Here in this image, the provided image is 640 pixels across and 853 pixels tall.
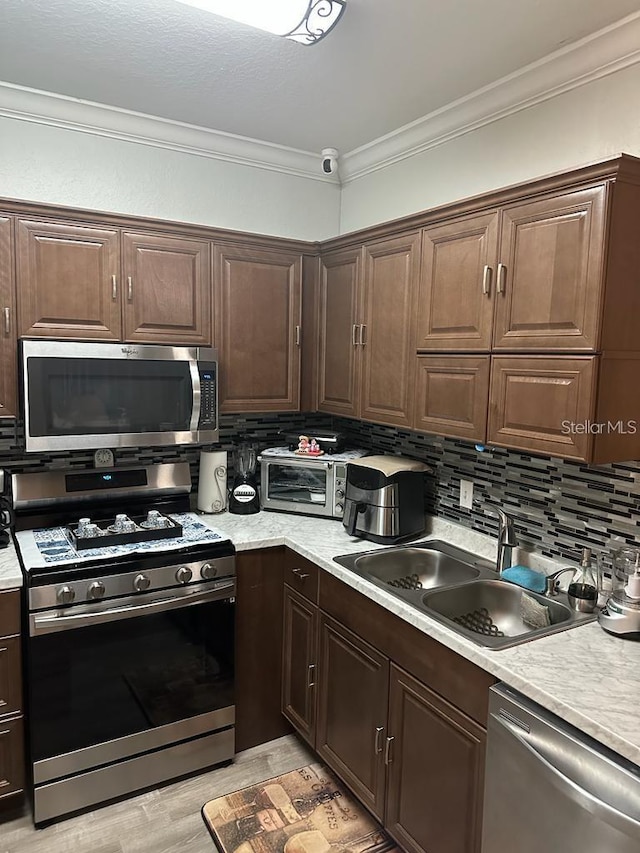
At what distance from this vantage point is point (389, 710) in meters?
1.95

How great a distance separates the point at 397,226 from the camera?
2406mm

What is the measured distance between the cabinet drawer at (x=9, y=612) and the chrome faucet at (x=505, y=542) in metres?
1.67

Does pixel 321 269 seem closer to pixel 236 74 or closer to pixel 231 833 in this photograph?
pixel 236 74

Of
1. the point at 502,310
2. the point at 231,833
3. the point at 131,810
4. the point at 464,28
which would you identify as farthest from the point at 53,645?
the point at 464,28

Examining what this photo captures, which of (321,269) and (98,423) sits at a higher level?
(321,269)

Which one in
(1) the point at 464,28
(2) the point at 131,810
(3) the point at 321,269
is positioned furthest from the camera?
(3) the point at 321,269

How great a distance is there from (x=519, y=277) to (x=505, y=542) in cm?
92

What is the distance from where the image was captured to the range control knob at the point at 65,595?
208 cm

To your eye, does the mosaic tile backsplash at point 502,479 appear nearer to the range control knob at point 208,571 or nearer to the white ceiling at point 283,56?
the range control knob at point 208,571

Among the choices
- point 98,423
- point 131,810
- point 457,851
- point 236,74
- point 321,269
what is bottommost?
point 131,810

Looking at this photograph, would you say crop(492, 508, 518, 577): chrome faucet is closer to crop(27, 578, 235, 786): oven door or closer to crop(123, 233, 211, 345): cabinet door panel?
crop(27, 578, 235, 786): oven door

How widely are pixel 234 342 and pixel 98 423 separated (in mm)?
711

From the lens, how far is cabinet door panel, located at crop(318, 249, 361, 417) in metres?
2.72

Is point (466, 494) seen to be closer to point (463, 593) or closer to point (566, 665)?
point (463, 593)
